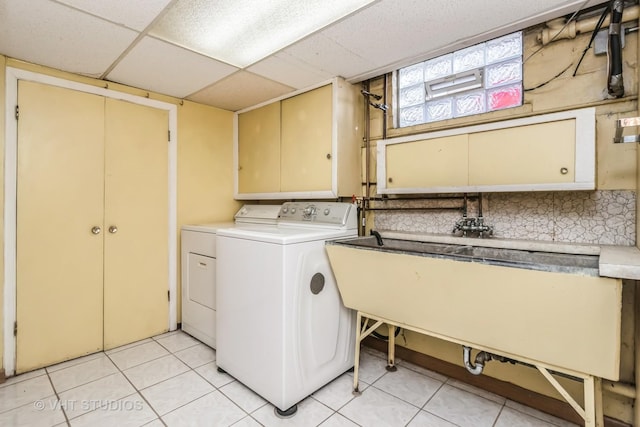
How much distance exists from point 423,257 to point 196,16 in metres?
1.82

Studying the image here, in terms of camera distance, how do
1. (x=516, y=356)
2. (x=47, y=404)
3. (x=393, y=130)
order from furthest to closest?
(x=393, y=130) → (x=47, y=404) → (x=516, y=356)

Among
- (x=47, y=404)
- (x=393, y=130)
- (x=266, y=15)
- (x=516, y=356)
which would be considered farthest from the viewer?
(x=393, y=130)

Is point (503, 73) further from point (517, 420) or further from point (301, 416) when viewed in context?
point (301, 416)

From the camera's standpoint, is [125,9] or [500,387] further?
[500,387]

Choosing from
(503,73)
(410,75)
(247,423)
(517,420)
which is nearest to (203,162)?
(410,75)

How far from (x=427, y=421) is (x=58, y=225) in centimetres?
290

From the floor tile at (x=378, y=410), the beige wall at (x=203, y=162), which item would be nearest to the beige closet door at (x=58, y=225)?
the beige wall at (x=203, y=162)

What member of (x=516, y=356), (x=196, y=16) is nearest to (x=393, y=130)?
(x=196, y=16)

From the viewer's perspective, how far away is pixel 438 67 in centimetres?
236

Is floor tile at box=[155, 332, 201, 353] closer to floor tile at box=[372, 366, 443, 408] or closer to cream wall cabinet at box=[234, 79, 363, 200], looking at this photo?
cream wall cabinet at box=[234, 79, 363, 200]

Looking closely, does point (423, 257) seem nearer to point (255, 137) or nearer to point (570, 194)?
point (570, 194)

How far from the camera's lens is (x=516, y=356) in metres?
1.42

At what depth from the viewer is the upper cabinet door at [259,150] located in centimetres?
296

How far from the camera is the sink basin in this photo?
1.22 m
